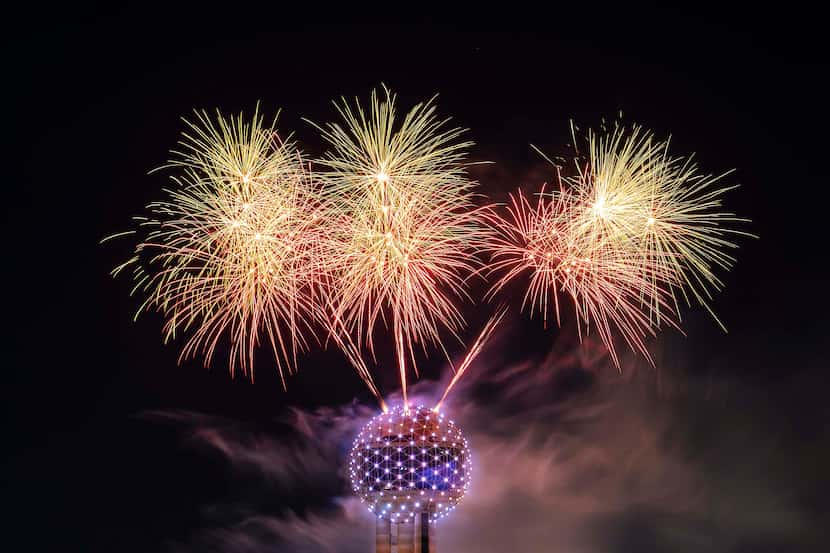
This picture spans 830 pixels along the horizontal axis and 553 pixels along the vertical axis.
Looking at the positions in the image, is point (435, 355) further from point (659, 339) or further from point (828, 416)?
point (828, 416)

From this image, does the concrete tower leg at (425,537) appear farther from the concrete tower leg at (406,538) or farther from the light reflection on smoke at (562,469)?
the light reflection on smoke at (562,469)

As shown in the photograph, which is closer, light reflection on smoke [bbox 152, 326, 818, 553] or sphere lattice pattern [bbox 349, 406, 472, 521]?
sphere lattice pattern [bbox 349, 406, 472, 521]

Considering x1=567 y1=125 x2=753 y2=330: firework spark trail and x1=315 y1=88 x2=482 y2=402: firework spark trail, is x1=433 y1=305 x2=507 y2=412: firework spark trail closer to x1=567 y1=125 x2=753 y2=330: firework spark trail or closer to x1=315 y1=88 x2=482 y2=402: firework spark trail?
x1=315 y1=88 x2=482 y2=402: firework spark trail

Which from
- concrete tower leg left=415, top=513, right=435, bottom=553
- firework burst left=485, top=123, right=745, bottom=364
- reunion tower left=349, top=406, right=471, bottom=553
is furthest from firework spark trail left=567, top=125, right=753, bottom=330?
concrete tower leg left=415, top=513, right=435, bottom=553

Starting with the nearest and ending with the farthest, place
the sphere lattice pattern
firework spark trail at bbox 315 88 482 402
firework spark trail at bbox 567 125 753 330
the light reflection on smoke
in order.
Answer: the sphere lattice pattern
firework spark trail at bbox 315 88 482 402
firework spark trail at bbox 567 125 753 330
the light reflection on smoke

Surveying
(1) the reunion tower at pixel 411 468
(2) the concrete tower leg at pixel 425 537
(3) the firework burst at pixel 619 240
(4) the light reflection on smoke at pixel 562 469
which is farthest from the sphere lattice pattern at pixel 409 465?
(3) the firework burst at pixel 619 240
